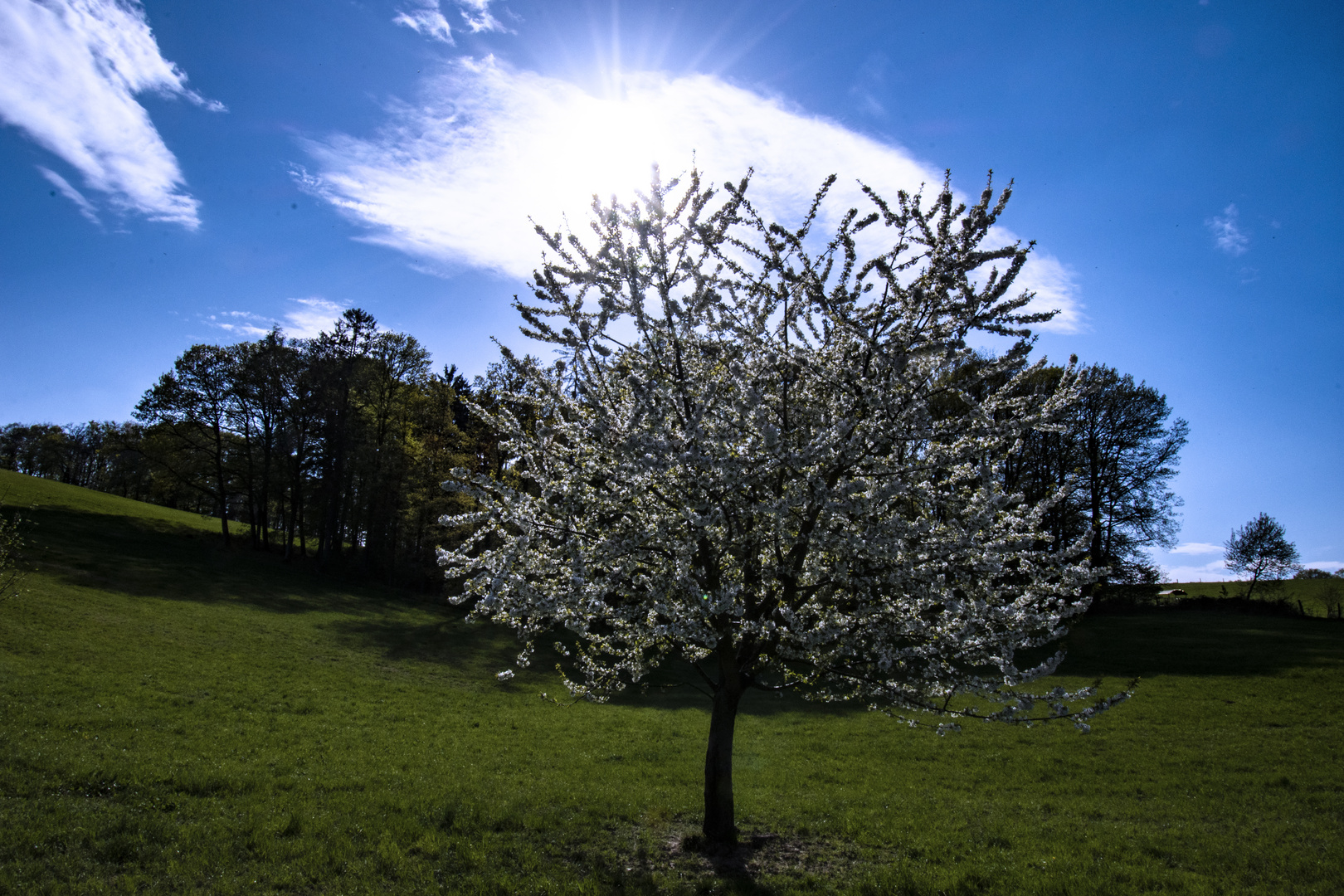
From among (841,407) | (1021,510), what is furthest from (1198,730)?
(841,407)

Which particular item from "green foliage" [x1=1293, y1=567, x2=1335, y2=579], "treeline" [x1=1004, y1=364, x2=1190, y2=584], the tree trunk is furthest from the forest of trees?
the tree trunk

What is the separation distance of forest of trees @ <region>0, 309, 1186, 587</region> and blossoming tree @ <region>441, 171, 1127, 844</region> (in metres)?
25.3

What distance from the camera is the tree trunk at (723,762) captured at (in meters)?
9.22

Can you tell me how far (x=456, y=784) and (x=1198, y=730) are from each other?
60.8 feet

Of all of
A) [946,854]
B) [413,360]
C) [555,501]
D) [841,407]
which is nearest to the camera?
[841,407]

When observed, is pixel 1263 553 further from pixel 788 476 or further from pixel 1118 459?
pixel 788 476

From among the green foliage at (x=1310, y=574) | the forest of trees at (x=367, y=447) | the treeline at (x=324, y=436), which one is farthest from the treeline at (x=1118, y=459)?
the treeline at (x=324, y=436)

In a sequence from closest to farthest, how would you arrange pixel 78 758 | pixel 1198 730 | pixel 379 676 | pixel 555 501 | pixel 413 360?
1. pixel 555 501
2. pixel 78 758
3. pixel 1198 730
4. pixel 379 676
5. pixel 413 360

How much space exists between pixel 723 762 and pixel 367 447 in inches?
1270

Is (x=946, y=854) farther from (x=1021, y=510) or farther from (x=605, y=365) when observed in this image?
(x=605, y=365)

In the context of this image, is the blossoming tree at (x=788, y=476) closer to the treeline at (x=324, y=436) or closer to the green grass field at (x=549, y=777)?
the green grass field at (x=549, y=777)

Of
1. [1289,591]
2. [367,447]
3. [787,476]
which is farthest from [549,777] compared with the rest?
[1289,591]

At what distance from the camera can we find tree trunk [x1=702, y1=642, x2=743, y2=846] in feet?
30.2

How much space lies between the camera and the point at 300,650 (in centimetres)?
2291
